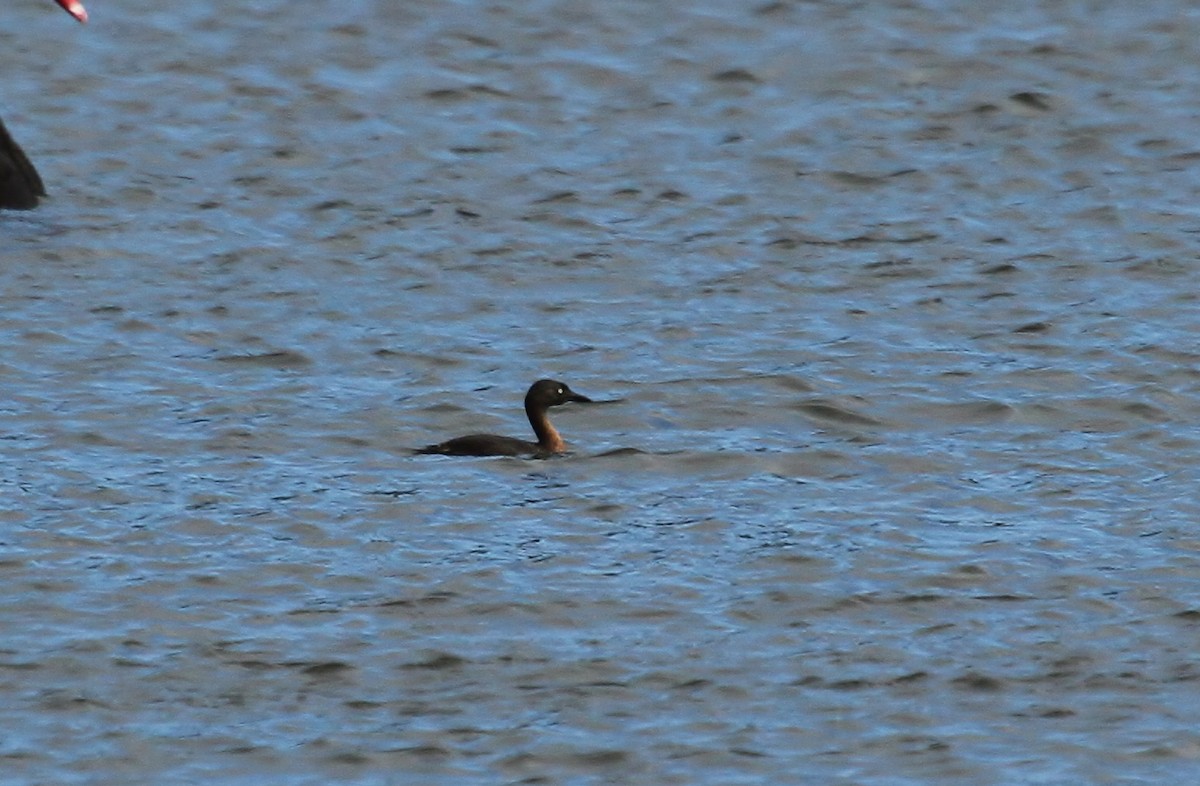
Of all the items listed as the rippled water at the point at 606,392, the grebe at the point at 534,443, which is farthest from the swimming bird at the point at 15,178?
the grebe at the point at 534,443

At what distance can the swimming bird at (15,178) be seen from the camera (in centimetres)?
1969

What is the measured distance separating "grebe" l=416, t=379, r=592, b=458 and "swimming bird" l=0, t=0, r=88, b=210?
6082 mm

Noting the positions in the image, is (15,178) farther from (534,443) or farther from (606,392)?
(534,443)

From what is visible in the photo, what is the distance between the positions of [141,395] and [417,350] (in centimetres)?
173

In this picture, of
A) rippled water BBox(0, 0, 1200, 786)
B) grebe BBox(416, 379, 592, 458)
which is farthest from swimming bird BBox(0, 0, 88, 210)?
grebe BBox(416, 379, 592, 458)

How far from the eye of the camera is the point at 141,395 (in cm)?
1558

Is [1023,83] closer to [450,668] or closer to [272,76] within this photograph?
[272,76]

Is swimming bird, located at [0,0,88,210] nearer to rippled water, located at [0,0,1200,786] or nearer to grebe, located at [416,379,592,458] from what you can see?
rippled water, located at [0,0,1200,786]

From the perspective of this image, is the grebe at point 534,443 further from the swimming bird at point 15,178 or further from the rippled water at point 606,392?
the swimming bird at point 15,178

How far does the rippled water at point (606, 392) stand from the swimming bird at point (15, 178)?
192 millimetres

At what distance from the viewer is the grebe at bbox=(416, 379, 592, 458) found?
14438 mm

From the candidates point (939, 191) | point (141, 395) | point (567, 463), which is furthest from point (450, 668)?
point (939, 191)

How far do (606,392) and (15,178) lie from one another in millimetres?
5785

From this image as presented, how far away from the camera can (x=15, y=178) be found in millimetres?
19781
